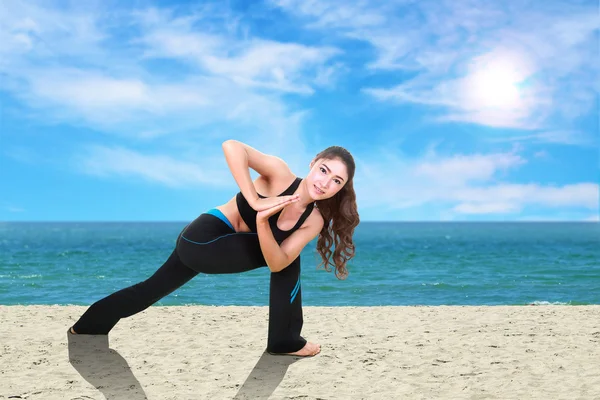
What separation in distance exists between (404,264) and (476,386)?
76.5 ft

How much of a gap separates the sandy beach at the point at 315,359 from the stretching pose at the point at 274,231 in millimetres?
496

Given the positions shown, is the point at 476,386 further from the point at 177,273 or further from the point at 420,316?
the point at 420,316

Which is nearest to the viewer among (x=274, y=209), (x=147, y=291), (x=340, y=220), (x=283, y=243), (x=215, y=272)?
(x=274, y=209)

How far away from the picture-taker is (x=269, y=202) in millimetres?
4211

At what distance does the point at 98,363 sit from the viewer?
16.2ft

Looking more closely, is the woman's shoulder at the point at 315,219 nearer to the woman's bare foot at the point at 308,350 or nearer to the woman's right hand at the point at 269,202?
the woman's right hand at the point at 269,202

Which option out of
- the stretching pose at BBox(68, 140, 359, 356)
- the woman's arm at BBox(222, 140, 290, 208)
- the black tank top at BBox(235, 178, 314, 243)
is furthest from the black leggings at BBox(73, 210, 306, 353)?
the woman's arm at BBox(222, 140, 290, 208)

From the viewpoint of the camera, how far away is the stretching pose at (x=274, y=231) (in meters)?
4.37

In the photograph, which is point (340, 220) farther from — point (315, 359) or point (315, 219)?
point (315, 359)

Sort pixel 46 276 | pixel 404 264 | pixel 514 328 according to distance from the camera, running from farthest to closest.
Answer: pixel 404 264 < pixel 46 276 < pixel 514 328

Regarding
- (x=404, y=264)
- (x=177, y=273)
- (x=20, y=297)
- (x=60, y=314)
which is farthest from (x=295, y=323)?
(x=404, y=264)

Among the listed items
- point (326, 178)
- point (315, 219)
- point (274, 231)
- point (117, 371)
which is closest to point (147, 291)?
point (117, 371)

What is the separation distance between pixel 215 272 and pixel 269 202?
882 millimetres

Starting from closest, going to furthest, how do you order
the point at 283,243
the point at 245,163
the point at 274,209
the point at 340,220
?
the point at 274,209 < the point at 245,163 < the point at 283,243 < the point at 340,220
